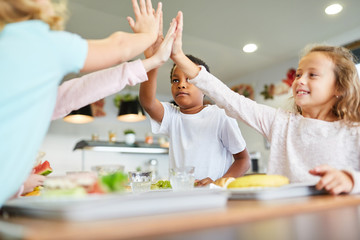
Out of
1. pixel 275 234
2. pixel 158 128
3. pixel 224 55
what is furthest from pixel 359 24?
pixel 275 234

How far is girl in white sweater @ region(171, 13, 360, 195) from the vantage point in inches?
40.0

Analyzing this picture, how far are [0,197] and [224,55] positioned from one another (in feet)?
12.4

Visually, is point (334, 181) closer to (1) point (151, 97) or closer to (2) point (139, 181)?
(2) point (139, 181)

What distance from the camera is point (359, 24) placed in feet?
11.3

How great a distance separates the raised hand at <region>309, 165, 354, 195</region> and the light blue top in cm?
59

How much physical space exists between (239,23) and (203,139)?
2.11 meters

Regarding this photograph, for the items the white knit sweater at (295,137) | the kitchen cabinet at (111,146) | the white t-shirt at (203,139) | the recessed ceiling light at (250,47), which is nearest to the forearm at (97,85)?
the white knit sweater at (295,137)

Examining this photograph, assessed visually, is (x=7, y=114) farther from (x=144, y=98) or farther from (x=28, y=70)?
(x=144, y=98)

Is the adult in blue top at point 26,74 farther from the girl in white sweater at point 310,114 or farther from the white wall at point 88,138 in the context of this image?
the white wall at point 88,138

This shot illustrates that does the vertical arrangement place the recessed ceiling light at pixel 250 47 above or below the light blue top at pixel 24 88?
above

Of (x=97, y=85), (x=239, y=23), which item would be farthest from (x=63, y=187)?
(x=239, y=23)

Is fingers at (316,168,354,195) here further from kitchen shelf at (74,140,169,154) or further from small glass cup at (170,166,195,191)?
kitchen shelf at (74,140,169,154)

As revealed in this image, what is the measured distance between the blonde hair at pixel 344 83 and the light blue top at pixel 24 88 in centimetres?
94

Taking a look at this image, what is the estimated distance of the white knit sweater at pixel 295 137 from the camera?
39.4 inches
